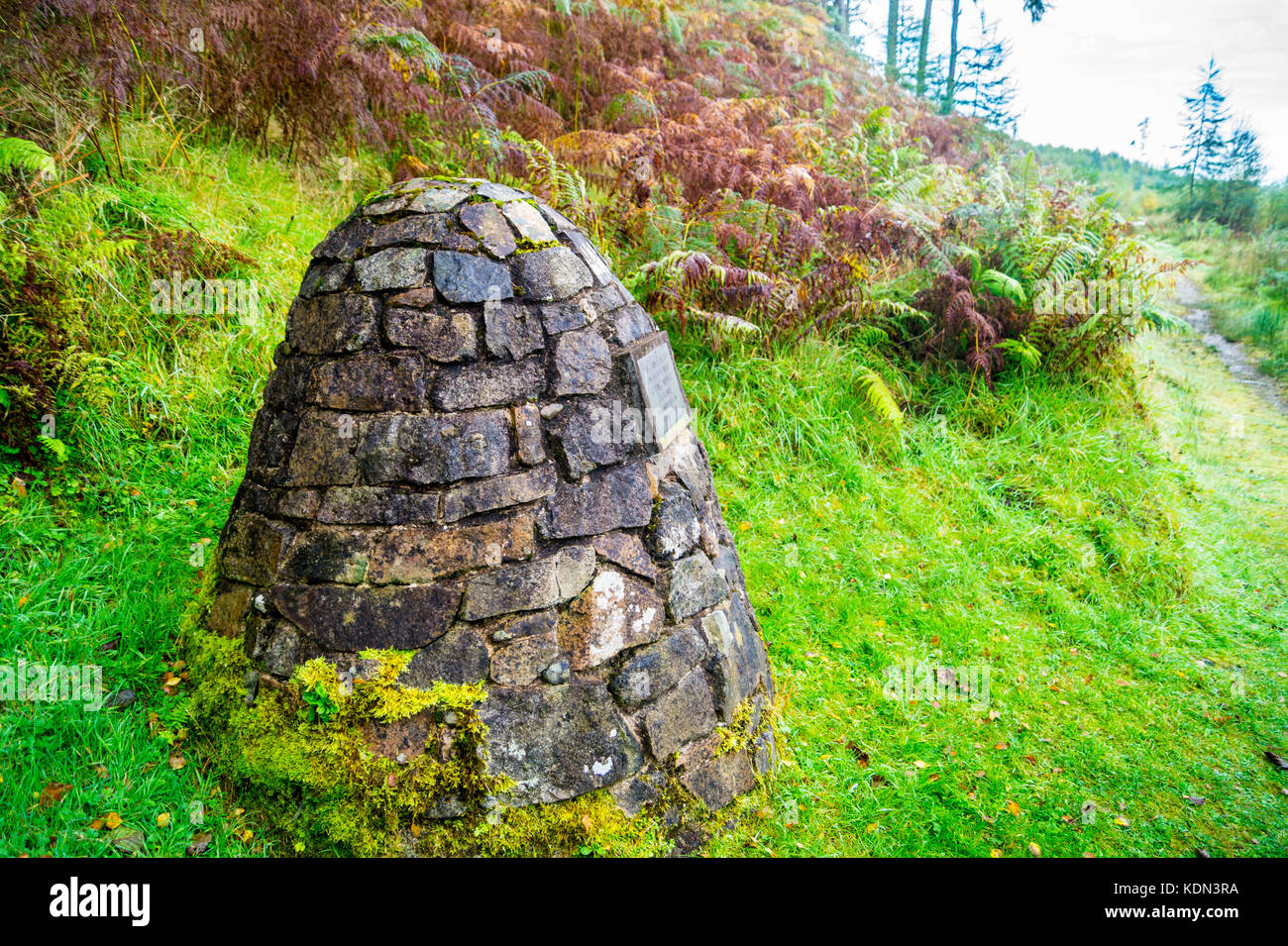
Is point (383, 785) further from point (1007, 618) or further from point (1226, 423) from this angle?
point (1226, 423)

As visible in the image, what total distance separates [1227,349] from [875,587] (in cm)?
837

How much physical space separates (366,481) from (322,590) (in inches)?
15.8

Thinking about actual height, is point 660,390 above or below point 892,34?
below

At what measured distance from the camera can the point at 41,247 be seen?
3.88 meters

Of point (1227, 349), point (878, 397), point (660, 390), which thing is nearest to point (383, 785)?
point (660, 390)

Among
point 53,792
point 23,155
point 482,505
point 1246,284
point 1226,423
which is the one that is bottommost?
point 53,792

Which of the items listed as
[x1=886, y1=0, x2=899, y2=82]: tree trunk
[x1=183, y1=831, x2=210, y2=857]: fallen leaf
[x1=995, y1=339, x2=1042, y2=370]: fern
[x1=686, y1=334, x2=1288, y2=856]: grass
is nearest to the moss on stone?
[x1=183, y1=831, x2=210, y2=857]: fallen leaf

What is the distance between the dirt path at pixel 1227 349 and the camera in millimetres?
7953

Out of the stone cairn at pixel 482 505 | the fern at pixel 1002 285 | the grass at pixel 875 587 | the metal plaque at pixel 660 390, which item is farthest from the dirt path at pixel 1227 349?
the stone cairn at pixel 482 505

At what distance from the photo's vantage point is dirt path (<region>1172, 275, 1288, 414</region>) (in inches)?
313

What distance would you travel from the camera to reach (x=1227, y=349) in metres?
9.16

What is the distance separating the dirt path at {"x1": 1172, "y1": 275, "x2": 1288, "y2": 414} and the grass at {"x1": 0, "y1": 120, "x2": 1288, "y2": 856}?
Answer: 185cm

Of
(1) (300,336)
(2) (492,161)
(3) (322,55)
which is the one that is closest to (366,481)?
(1) (300,336)

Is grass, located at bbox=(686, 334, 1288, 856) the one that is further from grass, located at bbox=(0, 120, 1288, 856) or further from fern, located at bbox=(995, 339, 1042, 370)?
fern, located at bbox=(995, 339, 1042, 370)
